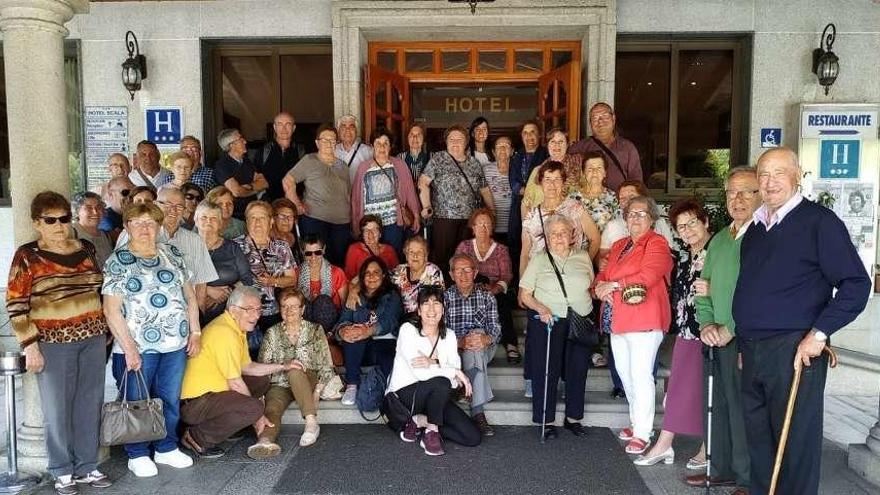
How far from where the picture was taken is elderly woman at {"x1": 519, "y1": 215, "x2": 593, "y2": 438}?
4.16 m

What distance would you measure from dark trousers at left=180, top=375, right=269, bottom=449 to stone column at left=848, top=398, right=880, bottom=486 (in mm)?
3603

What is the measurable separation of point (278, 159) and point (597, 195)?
283 cm

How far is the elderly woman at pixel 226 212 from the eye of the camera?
4.53 m

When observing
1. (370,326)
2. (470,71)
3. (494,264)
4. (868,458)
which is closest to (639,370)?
(868,458)

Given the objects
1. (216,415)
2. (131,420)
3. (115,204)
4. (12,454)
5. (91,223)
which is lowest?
(12,454)

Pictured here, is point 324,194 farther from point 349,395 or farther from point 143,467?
point 143,467

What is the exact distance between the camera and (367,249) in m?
5.02

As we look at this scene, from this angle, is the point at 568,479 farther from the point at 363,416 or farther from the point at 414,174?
the point at 414,174

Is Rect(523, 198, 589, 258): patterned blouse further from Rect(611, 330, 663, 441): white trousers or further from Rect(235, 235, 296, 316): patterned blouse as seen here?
Rect(235, 235, 296, 316): patterned blouse

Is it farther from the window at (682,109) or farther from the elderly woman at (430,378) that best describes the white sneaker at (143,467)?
the window at (682,109)

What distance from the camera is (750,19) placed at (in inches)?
249

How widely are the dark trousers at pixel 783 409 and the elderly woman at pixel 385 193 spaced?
3.08m

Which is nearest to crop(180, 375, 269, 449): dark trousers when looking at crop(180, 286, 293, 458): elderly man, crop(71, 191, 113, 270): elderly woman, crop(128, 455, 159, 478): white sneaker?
crop(180, 286, 293, 458): elderly man

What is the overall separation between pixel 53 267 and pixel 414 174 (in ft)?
10.1
